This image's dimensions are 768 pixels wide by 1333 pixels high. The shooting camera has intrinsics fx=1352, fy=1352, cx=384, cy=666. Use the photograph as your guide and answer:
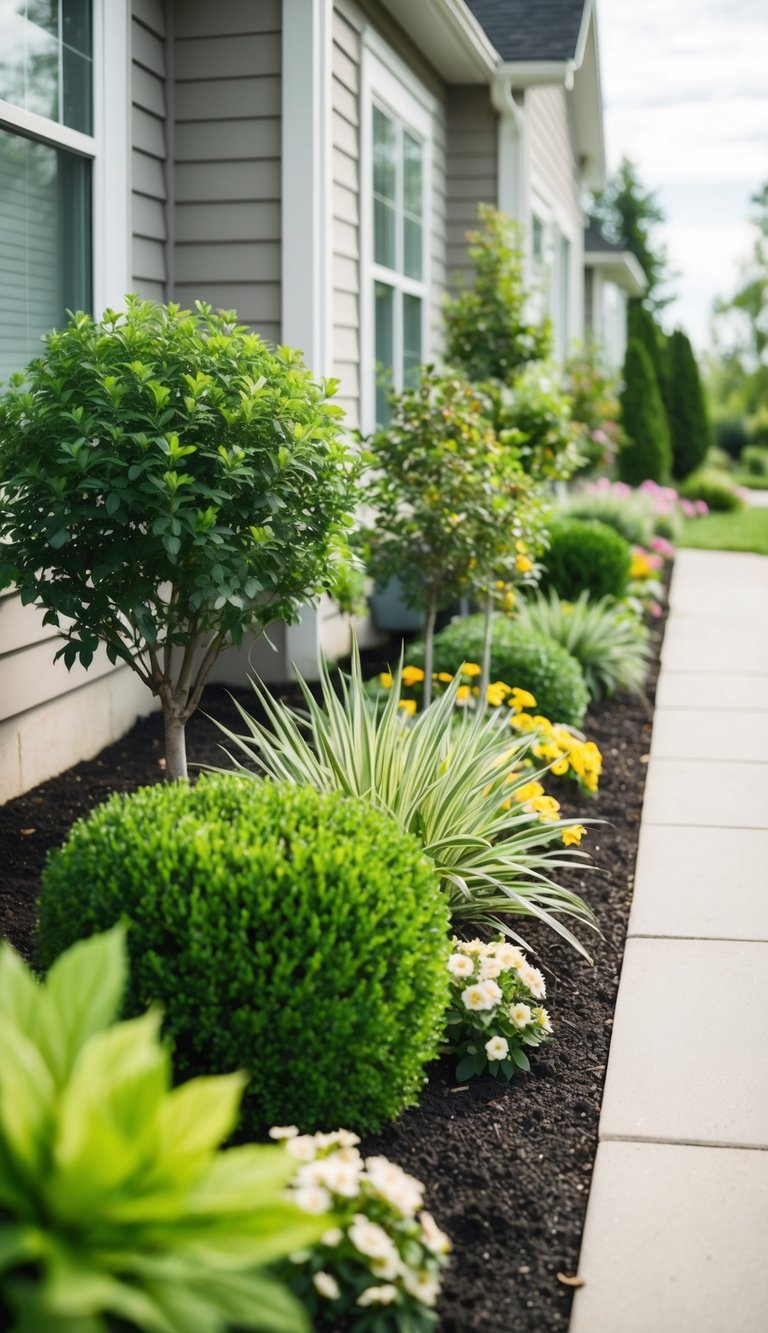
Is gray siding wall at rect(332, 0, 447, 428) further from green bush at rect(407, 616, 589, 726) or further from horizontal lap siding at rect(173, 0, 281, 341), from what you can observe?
green bush at rect(407, 616, 589, 726)

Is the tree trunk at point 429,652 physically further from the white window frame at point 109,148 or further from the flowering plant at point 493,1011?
the flowering plant at point 493,1011

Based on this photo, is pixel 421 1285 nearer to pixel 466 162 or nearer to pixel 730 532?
pixel 466 162

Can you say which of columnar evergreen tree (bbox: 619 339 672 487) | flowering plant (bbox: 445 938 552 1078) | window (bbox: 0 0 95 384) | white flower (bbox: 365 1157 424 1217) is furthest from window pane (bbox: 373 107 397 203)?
columnar evergreen tree (bbox: 619 339 672 487)

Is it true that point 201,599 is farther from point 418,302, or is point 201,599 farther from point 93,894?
point 418,302

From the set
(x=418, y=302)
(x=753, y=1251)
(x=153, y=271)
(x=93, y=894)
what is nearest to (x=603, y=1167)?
(x=753, y=1251)

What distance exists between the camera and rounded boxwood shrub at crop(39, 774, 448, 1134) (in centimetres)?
252

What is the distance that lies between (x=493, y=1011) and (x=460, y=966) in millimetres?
129

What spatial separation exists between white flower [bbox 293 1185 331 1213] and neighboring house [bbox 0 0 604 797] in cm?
271

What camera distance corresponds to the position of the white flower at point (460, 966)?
126 inches

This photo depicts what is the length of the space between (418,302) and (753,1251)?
7.26 metres

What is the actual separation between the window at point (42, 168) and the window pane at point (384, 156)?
2.72 meters

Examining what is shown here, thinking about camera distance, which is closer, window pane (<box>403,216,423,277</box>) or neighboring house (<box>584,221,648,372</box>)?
window pane (<box>403,216,423,277</box>)

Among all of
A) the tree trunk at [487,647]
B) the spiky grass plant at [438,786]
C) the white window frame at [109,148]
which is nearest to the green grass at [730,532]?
the tree trunk at [487,647]

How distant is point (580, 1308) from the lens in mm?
2318
